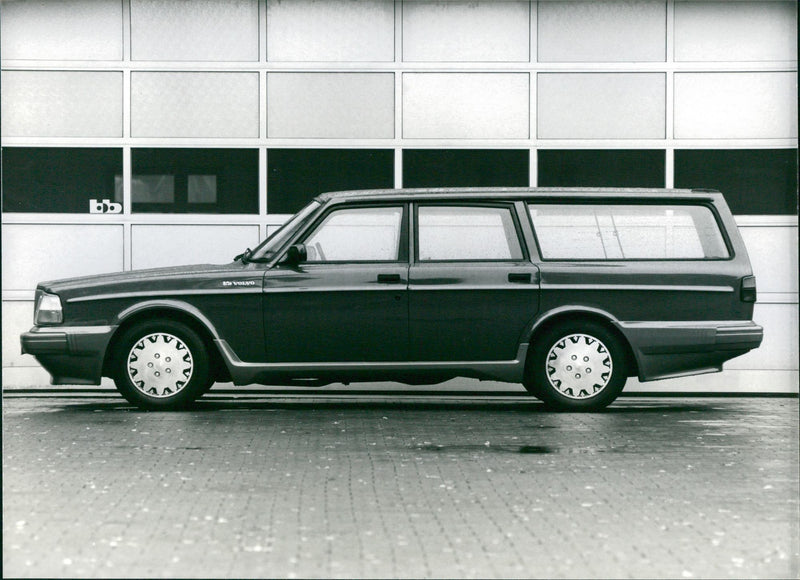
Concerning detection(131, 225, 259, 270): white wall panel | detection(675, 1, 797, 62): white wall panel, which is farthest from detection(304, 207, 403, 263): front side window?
detection(675, 1, 797, 62): white wall panel

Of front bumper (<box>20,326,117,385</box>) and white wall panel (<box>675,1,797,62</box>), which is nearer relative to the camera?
front bumper (<box>20,326,117,385</box>)

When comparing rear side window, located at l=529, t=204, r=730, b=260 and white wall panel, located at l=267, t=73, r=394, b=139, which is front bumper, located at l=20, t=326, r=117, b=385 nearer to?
rear side window, located at l=529, t=204, r=730, b=260

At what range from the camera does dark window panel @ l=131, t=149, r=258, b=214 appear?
1535 cm

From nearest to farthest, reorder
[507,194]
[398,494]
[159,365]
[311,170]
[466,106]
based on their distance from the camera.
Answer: [398,494], [159,365], [507,194], [311,170], [466,106]

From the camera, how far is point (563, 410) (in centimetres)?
1140

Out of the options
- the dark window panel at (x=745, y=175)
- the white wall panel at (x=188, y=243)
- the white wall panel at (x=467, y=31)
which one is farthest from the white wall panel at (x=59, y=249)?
the dark window panel at (x=745, y=175)

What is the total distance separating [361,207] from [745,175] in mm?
5779

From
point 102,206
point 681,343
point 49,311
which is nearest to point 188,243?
point 102,206

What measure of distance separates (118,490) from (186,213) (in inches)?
329

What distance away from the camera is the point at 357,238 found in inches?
449

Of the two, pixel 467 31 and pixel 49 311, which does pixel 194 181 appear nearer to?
pixel 467 31

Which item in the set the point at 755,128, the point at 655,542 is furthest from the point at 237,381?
the point at 755,128

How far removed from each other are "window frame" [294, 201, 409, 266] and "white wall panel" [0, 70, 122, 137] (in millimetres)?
4807

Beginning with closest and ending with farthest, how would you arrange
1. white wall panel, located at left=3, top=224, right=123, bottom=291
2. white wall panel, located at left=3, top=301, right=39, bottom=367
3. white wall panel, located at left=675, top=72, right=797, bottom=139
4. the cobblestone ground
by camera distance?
the cobblestone ground, white wall panel, located at left=3, top=301, right=39, bottom=367, white wall panel, located at left=3, top=224, right=123, bottom=291, white wall panel, located at left=675, top=72, right=797, bottom=139
